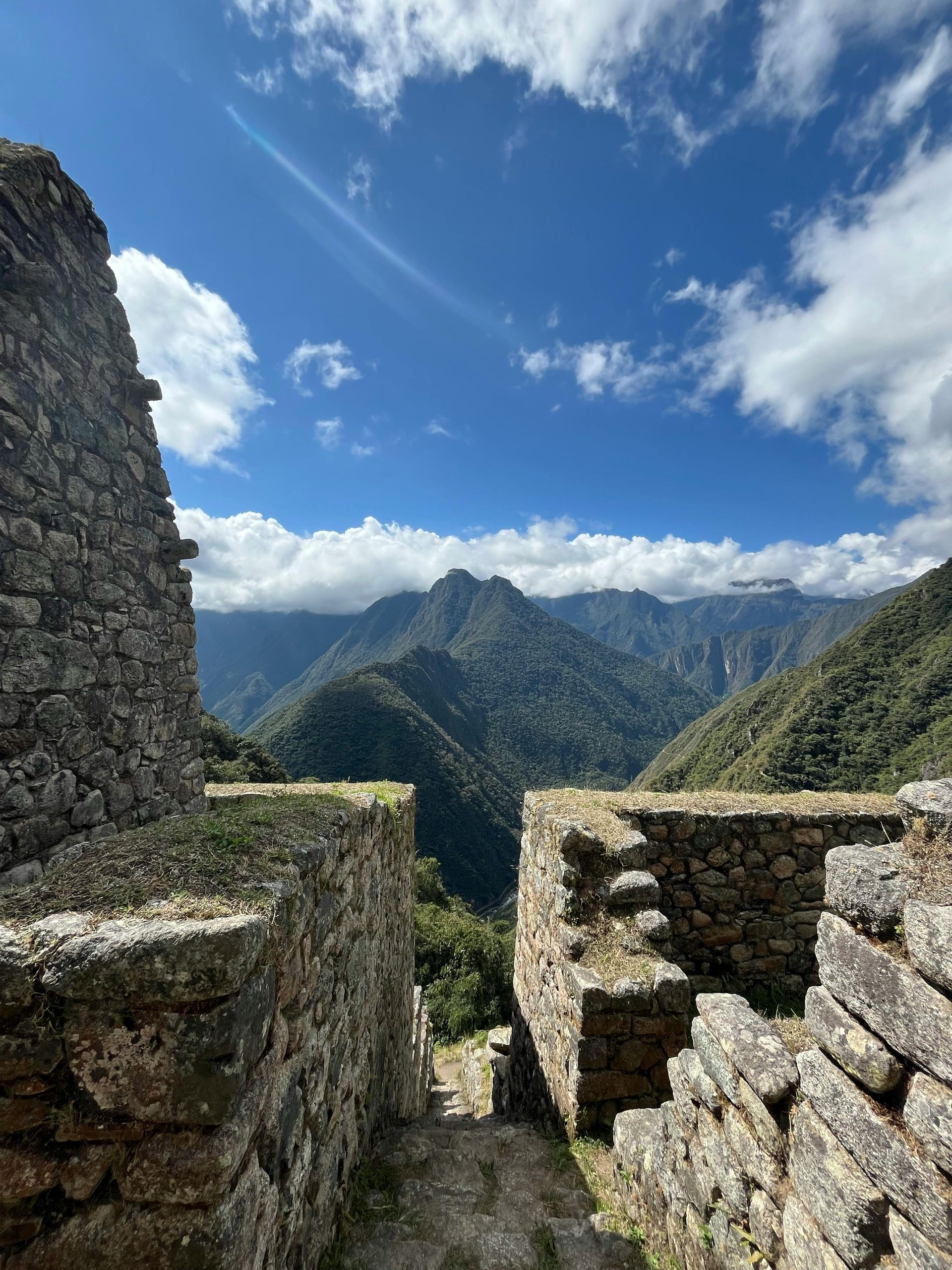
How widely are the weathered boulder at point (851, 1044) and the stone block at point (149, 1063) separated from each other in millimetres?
2102

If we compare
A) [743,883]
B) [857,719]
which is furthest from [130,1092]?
[857,719]

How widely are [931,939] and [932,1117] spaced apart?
522 millimetres

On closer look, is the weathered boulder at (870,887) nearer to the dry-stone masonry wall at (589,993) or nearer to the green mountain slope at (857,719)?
the dry-stone masonry wall at (589,993)

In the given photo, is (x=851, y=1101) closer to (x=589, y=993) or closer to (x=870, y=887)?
(x=870, y=887)

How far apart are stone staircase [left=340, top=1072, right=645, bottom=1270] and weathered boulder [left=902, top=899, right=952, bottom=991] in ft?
8.93

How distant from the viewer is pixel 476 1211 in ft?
10.9

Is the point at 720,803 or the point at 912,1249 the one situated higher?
the point at 720,803

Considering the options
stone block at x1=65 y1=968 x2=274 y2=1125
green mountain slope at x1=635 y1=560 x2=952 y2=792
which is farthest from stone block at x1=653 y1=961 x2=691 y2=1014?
green mountain slope at x1=635 y1=560 x2=952 y2=792

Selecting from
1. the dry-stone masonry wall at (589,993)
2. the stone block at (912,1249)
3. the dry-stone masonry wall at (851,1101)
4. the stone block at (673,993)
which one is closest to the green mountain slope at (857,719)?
the dry-stone masonry wall at (589,993)

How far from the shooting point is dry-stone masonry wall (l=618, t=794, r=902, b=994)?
5.88m

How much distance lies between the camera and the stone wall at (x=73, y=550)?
298 centimetres

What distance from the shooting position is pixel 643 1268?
290 centimetres

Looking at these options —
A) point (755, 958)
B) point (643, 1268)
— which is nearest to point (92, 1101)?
point (643, 1268)

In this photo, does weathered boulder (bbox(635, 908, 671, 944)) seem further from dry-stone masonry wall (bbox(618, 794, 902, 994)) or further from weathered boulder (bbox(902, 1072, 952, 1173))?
weathered boulder (bbox(902, 1072, 952, 1173))
